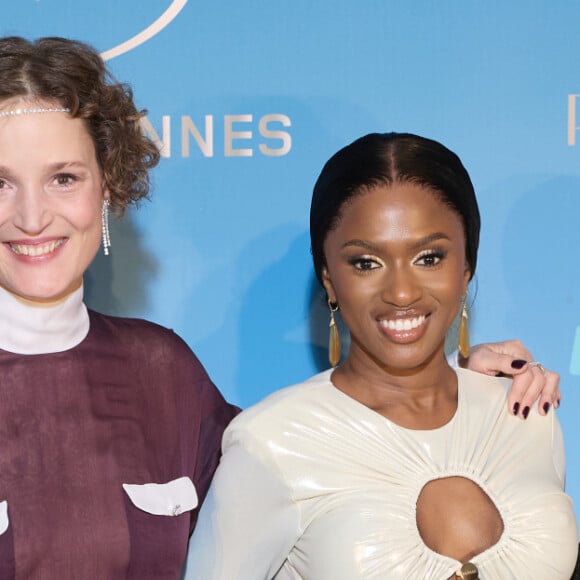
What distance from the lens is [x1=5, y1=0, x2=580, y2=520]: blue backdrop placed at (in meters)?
2.55

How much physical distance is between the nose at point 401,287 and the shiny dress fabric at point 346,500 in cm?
21

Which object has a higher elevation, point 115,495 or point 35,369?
point 35,369

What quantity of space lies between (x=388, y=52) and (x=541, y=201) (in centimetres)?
48

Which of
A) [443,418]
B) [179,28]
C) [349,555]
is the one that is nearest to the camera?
[349,555]

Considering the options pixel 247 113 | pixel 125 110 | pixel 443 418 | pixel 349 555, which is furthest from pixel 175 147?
pixel 349 555

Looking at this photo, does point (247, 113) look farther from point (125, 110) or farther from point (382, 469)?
point (382, 469)

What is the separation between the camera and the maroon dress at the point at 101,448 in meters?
1.92

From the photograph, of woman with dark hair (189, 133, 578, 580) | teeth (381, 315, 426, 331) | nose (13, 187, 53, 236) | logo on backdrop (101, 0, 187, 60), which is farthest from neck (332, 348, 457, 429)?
logo on backdrop (101, 0, 187, 60)

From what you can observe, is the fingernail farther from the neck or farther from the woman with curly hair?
the woman with curly hair

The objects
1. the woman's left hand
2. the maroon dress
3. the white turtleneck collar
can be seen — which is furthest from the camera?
the woman's left hand

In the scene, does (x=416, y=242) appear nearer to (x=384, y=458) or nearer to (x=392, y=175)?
(x=392, y=175)

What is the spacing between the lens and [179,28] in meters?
2.55

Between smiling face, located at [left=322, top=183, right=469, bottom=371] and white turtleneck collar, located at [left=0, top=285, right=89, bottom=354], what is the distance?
0.49 metres

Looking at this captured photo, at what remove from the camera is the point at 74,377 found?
206 cm
